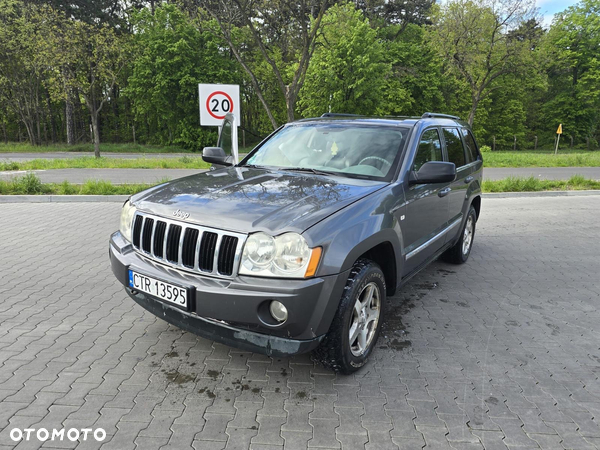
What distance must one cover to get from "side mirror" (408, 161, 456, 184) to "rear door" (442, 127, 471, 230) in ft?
3.69

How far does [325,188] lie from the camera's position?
10.6 ft

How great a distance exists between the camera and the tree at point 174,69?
113 feet

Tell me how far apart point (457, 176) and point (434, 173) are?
4.66 ft

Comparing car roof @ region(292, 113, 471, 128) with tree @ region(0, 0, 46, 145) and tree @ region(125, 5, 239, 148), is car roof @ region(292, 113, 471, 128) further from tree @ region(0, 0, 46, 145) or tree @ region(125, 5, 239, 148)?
tree @ region(125, 5, 239, 148)

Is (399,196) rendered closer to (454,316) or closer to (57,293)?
(454,316)

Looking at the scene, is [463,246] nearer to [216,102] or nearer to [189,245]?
[189,245]

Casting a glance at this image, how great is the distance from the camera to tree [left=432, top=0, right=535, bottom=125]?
95.1 feet

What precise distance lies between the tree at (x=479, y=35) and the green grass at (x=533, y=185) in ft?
61.4

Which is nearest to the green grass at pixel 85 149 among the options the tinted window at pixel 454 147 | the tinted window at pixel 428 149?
the tinted window at pixel 454 147

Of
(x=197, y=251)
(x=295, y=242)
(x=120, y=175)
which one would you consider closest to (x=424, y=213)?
(x=295, y=242)

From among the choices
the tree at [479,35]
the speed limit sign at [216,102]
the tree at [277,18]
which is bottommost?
the speed limit sign at [216,102]

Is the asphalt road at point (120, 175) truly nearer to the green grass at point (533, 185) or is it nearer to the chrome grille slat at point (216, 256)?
the green grass at point (533, 185)

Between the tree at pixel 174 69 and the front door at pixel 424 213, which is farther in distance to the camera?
the tree at pixel 174 69

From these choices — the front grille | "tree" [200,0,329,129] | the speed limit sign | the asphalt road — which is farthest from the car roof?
the asphalt road
